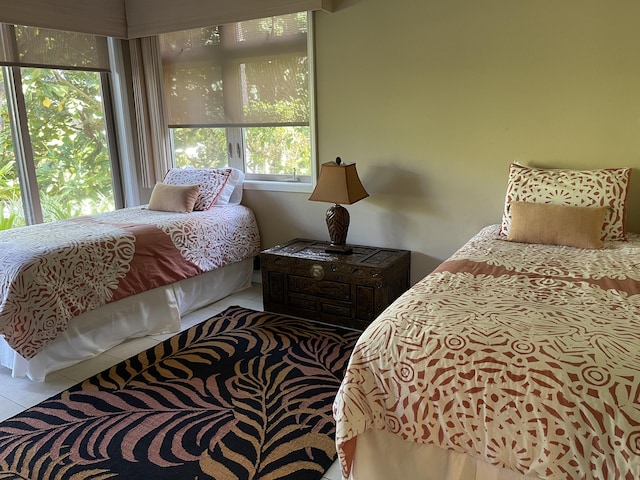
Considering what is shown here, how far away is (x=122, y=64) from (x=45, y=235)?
1922 mm

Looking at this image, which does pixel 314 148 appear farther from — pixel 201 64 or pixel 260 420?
pixel 260 420

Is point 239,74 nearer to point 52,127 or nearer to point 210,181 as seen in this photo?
point 210,181

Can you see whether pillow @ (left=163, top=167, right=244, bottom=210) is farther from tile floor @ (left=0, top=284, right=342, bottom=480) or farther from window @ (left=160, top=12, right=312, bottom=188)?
tile floor @ (left=0, top=284, right=342, bottom=480)

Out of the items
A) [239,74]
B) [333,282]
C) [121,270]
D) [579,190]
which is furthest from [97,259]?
[579,190]

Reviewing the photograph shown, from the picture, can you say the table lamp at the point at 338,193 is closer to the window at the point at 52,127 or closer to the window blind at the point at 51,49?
the window at the point at 52,127

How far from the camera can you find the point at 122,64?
4.10 meters

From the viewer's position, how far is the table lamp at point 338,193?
3043mm

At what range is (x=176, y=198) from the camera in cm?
358

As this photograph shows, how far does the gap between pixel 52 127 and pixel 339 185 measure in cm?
248

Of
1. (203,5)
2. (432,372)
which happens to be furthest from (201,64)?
(432,372)

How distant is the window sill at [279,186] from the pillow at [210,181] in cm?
8

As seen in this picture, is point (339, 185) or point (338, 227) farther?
point (338, 227)

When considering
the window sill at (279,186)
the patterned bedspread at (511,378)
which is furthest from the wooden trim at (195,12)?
the patterned bedspread at (511,378)

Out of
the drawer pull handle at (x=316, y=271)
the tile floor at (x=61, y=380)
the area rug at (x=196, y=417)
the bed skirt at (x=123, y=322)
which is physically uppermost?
the drawer pull handle at (x=316, y=271)
